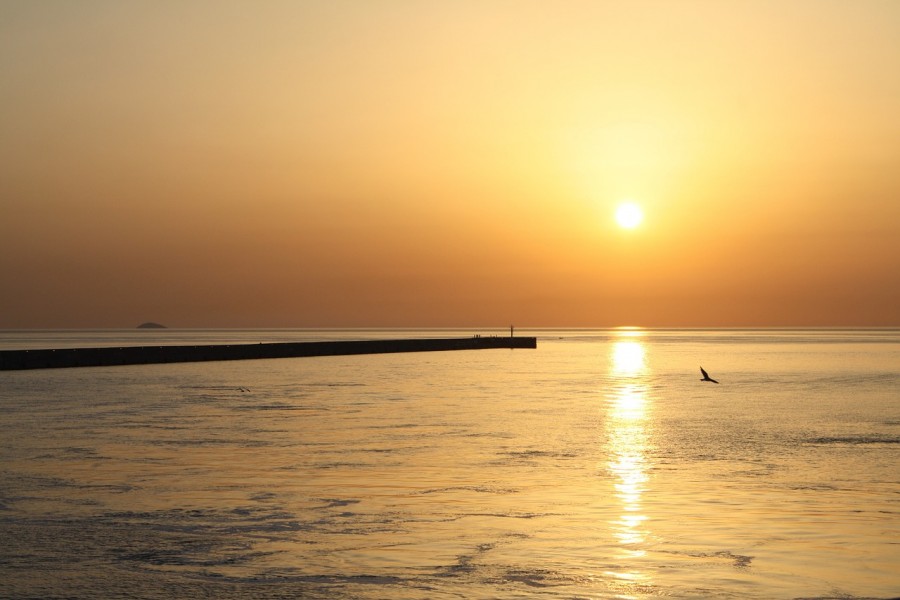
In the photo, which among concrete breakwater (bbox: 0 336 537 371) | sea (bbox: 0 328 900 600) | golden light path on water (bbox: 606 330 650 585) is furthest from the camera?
concrete breakwater (bbox: 0 336 537 371)

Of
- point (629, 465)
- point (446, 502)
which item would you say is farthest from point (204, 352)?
point (446, 502)

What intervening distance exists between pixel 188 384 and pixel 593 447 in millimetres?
31550

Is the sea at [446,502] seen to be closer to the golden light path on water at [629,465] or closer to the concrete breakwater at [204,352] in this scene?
the golden light path on water at [629,465]

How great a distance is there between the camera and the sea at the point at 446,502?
37.3ft

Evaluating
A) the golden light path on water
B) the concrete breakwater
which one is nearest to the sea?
the golden light path on water

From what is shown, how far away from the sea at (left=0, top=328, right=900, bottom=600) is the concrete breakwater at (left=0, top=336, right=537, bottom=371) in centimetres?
3464

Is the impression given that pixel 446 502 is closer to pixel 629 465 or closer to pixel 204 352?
pixel 629 465

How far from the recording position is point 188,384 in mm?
51438

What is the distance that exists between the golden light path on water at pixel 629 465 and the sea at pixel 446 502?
0.07 meters

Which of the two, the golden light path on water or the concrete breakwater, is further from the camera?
the concrete breakwater

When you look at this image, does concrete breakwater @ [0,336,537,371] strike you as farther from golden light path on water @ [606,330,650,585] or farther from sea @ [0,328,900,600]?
golden light path on water @ [606,330,650,585]

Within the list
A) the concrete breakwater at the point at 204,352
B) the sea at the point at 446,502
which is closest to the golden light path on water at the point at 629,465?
the sea at the point at 446,502

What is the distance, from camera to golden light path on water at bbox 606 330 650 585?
512 inches

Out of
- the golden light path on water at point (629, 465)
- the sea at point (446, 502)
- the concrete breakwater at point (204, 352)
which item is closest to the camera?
the sea at point (446, 502)
